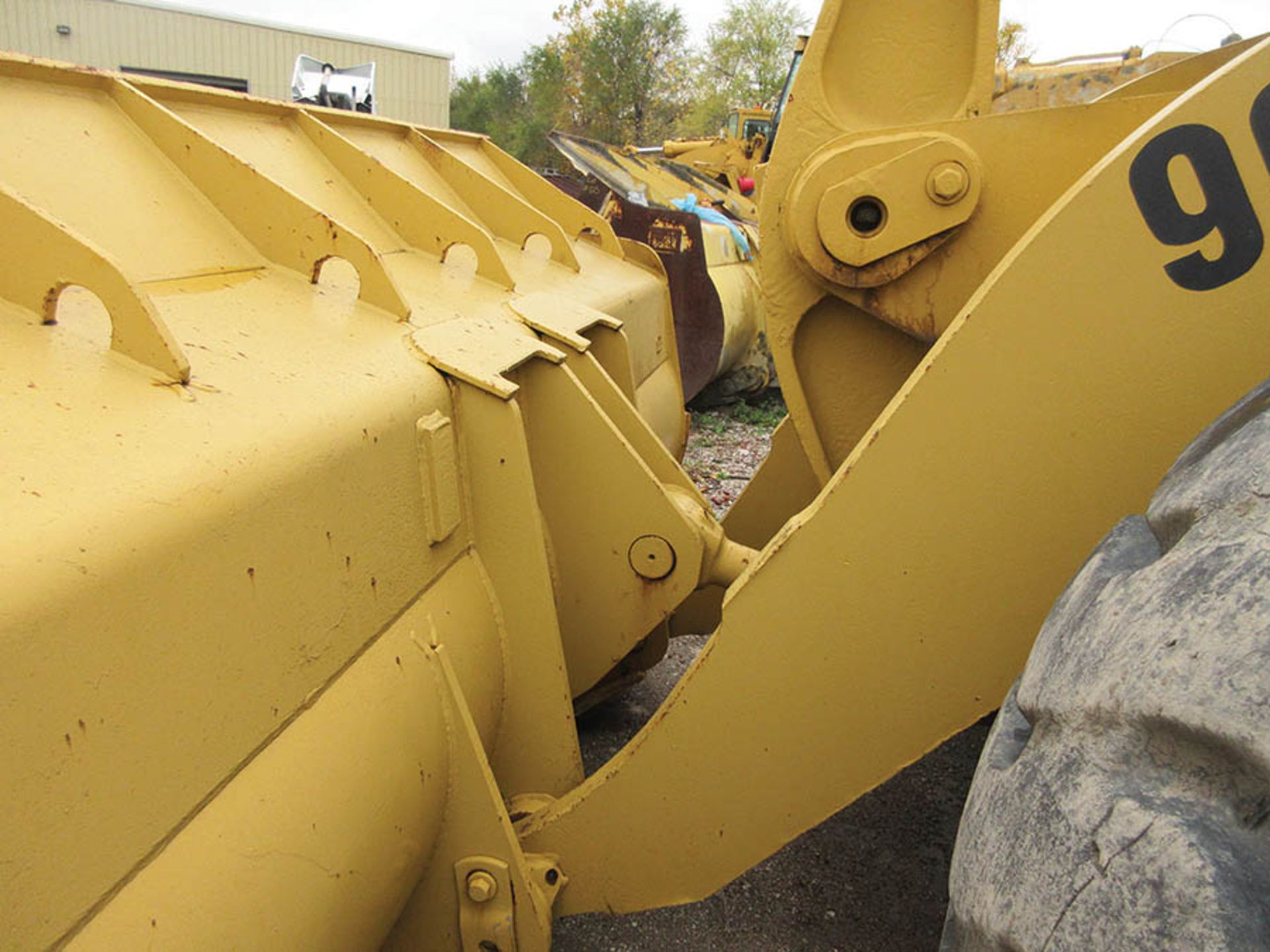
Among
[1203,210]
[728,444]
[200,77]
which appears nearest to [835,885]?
[1203,210]

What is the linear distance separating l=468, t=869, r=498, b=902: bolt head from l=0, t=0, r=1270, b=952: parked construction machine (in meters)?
0.01

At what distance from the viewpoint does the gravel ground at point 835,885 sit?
2102mm

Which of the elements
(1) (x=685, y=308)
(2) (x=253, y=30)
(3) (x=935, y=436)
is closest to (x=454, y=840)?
(3) (x=935, y=436)

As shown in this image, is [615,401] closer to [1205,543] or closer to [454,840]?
[454,840]

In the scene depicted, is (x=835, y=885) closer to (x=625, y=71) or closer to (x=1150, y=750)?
(x=1150, y=750)

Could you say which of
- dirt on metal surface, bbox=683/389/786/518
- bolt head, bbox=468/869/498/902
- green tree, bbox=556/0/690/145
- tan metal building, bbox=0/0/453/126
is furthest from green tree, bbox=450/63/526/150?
bolt head, bbox=468/869/498/902

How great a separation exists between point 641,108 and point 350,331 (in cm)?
3764

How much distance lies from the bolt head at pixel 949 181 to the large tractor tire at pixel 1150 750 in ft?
2.34

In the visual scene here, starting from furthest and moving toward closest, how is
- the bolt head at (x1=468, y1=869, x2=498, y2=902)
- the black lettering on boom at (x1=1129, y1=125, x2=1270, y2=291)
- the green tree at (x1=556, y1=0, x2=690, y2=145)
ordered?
the green tree at (x1=556, y1=0, x2=690, y2=145) < the bolt head at (x1=468, y1=869, x2=498, y2=902) < the black lettering on boom at (x1=1129, y1=125, x2=1270, y2=291)

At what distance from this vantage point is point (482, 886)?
→ 160 centimetres

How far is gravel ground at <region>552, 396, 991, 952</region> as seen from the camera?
6.89 feet

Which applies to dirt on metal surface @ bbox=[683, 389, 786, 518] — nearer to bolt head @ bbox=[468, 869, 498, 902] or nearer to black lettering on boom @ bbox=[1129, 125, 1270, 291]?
bolt head @ bbox=[468, 869, 498, 902]

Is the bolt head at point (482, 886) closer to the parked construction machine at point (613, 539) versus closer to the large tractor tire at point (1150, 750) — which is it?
the parked construction machine at point (613, 539)

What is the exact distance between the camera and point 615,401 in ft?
7.21
